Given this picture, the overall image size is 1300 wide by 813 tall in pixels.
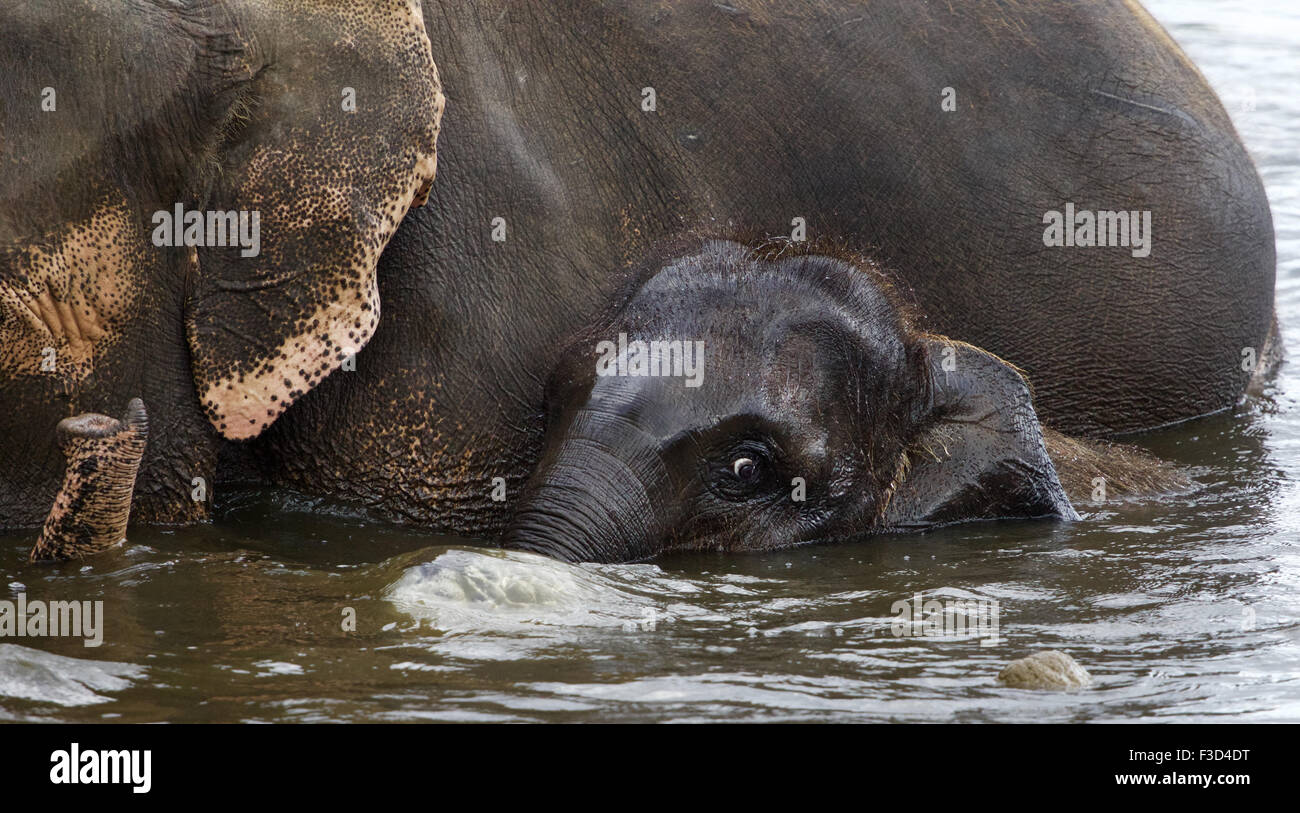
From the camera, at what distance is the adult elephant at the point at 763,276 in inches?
192

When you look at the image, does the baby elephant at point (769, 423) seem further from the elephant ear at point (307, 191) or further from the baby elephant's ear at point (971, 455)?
the elephant ear at point (307, 191)

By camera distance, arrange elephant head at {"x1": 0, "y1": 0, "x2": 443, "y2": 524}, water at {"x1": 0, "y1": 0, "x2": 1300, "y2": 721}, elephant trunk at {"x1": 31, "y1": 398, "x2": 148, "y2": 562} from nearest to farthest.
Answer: water at {"x1": 0, "y1": 0, "x2": 1300, "y2": 721} < elephant trunk at {"x1": 31, "y1": 398, "x2": 148, "y2": 562} < elephant head at {"x1": 0, "y1": 0, "x2": 443, "y2": 524}

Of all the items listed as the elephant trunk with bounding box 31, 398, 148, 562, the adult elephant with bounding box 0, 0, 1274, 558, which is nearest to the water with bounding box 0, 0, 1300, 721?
the elephant trunk with bounding box 31, 398, 148, 562

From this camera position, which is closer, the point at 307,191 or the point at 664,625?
the point at 664,625

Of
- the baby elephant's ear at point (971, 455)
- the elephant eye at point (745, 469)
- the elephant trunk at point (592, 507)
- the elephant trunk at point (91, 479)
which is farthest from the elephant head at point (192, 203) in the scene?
the baby elephant's ear at point (971, 455)

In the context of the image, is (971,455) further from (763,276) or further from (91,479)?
(91,479)

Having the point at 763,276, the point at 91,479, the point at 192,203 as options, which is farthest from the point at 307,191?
the point at 763,276

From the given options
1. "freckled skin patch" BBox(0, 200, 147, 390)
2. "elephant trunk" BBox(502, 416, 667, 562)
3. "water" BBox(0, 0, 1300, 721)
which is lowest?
"water" BBox(0, 0, 1300, 721)

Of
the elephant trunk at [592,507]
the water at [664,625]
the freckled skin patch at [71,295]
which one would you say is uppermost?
the freckled skin patch at [71,295]

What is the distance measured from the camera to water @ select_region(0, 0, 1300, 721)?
3482 millimetres

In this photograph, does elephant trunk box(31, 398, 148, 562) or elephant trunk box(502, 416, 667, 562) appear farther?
elephant trunk box(502, 416, 667, 562)

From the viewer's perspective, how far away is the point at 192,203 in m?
4.71

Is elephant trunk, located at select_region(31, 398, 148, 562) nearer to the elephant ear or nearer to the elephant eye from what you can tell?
the elephant ear
